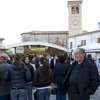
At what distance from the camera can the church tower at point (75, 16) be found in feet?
361

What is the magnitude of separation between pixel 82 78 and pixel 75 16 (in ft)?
342

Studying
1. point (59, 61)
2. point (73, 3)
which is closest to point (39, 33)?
point (73, 3)

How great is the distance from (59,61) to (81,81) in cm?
418

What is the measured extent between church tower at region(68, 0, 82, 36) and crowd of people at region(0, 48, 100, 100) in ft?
318

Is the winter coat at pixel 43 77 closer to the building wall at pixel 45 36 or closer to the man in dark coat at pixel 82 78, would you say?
the man in dark coat at pixel 82 78

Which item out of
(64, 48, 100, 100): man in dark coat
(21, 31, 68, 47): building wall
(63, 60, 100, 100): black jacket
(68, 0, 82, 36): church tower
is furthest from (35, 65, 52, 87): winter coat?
(21, 31, 68, 47): building wall

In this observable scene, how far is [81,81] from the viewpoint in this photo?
8.11 m

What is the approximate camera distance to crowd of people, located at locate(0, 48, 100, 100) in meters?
8.12

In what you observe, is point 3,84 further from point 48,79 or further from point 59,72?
point 59,72

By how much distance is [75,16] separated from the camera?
111750mm

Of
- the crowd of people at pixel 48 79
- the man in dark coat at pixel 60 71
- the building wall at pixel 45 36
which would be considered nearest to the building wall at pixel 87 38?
the building wall at pixel 45 36

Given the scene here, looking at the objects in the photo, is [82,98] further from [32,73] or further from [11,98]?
[32,73]

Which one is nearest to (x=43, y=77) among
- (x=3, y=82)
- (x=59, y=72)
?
(x=59, y=72)

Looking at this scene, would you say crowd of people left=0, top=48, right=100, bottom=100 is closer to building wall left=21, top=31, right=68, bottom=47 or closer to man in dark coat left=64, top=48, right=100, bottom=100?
man in dark coat left=64, top=48, right=100, bottom=100
